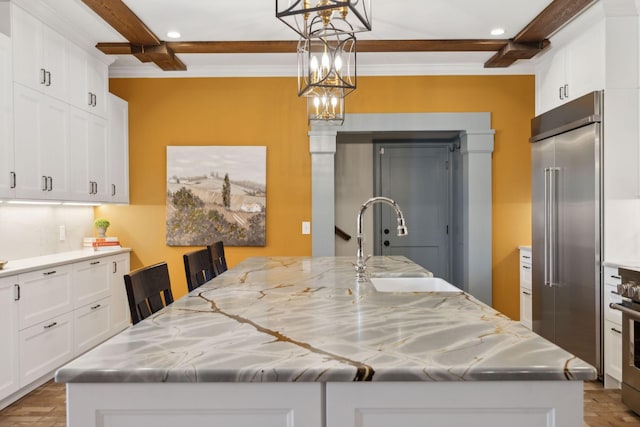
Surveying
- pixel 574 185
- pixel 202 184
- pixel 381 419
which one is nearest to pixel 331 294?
pixel 381 419

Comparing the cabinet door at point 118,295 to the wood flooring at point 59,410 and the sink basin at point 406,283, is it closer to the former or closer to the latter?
the wood flooring at point 59,410

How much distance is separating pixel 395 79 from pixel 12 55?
330 cm

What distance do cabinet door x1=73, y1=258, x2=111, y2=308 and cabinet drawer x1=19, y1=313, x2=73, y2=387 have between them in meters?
0.20

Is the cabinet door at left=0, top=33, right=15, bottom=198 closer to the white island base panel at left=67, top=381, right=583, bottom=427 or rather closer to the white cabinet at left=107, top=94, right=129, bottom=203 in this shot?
the white cabinet at left=107, top=94, right=129, bottom=203

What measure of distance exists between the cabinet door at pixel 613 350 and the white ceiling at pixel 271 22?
2.35m

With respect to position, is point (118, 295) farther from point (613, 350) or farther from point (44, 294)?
point (613, 350)

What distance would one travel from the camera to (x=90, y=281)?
145 inches

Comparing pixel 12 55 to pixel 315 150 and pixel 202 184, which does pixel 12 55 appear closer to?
pixel 202 184

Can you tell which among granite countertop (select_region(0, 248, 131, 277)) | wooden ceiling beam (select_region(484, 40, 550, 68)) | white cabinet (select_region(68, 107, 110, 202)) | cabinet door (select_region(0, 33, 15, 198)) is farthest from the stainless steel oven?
white cabinet (select_region(68, 107, 110, 202))

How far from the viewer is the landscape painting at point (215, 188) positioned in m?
4.54

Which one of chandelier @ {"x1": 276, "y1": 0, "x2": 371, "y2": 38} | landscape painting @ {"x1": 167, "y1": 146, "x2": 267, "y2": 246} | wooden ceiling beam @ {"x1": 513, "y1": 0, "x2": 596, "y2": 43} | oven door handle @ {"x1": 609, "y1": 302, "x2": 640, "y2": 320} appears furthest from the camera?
landscape painting @ {"x1": 167, "y1": 146, "x2": 267, "y2": 246}

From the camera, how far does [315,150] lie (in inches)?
180

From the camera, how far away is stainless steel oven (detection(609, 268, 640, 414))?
8.51 ft

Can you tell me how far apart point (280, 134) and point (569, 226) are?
Result: 2.79 meters
